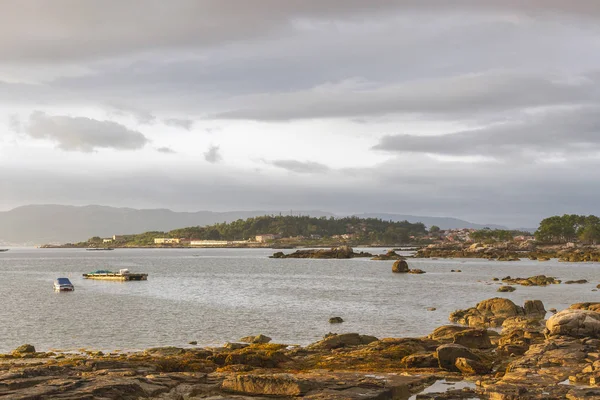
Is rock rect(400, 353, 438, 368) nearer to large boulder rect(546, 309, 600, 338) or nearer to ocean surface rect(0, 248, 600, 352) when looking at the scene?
large boulder rect(546, 309, 600, 338)

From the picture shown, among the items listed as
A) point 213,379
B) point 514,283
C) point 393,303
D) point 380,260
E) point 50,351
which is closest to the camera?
point 213,379

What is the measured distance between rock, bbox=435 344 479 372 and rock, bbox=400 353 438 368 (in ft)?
1.37

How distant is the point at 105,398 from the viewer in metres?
21.8

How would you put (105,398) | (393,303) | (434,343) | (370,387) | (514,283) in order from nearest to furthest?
(105,398) < (370,387) < (434,343) < (393,303) < (514,283)

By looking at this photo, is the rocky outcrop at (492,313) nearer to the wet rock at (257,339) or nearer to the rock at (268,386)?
the wet rock at (257,339)

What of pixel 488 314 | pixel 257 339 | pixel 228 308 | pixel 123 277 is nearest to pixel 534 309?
pixel 488 314

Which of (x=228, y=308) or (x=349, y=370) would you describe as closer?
(x=349, y=370)

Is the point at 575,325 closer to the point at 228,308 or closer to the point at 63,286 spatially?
the point at 228,308

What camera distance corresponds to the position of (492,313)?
172 ft

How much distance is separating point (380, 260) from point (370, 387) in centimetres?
17140

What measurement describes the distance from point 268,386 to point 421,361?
9.60m

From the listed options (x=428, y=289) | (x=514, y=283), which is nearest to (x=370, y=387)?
(x=428, y=289)

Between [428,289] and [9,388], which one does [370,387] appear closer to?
[9,388]

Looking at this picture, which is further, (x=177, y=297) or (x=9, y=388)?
(x=177, y=297)
